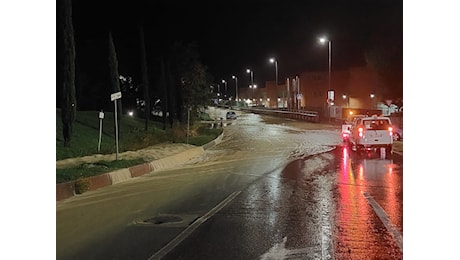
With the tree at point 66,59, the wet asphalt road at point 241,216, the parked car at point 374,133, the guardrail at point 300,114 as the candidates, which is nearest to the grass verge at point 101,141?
the wet asphalt road at point 241,216

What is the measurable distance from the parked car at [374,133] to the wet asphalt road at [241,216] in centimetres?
505

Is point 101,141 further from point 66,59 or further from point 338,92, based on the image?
point 338,92

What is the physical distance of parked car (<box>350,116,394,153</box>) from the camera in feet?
70.9

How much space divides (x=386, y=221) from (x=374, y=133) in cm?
1349

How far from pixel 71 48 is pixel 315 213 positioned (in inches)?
589

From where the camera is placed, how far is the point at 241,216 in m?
9.27

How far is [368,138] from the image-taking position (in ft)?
71.3

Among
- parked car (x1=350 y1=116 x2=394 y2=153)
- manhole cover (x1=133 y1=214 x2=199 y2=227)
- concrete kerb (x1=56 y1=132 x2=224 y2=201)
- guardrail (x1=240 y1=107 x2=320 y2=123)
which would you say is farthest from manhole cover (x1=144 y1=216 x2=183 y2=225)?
guardrail (x1=240 y1=107 x2=320 y2=123)

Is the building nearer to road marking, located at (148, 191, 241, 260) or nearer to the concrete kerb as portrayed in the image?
the concrete kerb

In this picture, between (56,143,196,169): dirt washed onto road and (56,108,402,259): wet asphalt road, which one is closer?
(56,108,402,259): wet asphalt road

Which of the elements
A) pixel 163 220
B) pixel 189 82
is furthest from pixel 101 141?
pixel 163 220

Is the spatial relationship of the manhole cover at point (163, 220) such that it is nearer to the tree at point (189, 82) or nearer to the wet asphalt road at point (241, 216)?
the wet asphalt road at point (241, 216)

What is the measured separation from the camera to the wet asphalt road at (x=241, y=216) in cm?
702

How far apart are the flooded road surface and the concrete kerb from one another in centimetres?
403
